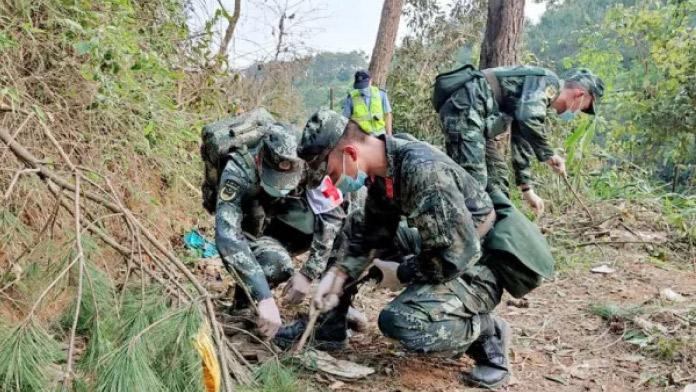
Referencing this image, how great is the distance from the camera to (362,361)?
2.91 metres

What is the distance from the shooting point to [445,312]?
2.57m

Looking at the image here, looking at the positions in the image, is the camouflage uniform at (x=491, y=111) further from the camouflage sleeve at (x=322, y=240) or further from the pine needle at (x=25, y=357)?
the pine needle at (x=25, y=357)

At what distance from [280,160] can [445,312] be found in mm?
946

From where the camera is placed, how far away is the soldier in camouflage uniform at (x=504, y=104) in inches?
155

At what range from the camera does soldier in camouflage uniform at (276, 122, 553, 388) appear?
2.38 metres

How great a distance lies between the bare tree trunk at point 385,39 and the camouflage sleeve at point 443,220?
5953mm

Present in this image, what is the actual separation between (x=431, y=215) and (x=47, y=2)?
256 centimetres

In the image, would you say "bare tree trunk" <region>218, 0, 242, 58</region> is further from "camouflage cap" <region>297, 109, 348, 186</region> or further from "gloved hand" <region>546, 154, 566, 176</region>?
"camouflage cap" <region>297, 109, 348, 186</region>

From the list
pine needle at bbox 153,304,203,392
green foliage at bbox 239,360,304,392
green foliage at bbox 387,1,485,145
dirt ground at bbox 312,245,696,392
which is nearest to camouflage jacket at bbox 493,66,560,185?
dirt ground at bbox 312,245,696,392

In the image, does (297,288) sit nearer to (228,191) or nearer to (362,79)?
(228,191)

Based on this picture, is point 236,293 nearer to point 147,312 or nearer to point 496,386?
point 147,312

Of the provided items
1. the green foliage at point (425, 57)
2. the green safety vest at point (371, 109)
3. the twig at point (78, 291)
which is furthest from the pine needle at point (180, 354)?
the green foliage at point (425, 57)

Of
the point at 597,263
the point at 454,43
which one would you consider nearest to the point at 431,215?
the point at 597,263

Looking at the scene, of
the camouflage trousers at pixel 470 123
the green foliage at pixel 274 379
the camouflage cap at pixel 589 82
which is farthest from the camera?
the camouflage cap at pixel 589 82
